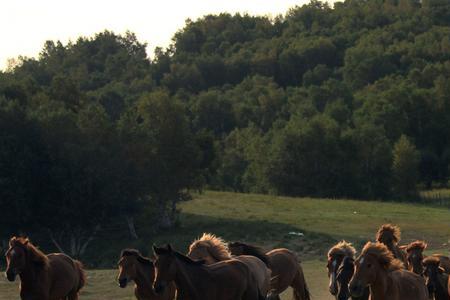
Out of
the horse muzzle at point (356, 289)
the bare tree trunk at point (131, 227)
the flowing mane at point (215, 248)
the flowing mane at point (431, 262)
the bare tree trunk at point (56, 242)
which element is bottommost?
the bare tree trunk at point (56, 242)

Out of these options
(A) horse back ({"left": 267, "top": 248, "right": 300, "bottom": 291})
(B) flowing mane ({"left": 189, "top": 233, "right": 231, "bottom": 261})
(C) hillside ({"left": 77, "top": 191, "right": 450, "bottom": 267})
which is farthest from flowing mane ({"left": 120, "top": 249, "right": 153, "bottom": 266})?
(C) hillside ({"left": 77, "top": 191, "right": 450, "bottom": 267})

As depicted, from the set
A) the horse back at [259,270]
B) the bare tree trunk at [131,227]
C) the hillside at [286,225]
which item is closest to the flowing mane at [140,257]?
the horse back at [259,270]

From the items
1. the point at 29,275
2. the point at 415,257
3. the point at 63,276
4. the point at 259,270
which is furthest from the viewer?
the point at 63,276

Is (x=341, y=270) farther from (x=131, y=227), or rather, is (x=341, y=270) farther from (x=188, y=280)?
(x=131, y=227)

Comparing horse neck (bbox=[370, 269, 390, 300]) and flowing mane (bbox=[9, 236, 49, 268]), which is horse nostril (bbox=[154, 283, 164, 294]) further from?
flowing mane (bbox=[9, 236, 49, 268])

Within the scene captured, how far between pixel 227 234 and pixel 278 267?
3260 cm

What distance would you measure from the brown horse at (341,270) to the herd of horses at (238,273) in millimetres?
16

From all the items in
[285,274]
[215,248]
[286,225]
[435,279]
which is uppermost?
[215,248]

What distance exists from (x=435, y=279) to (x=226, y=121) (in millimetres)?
109077

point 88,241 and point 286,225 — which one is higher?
point 286,225

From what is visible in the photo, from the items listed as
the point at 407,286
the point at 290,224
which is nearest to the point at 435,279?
the point at 407,286

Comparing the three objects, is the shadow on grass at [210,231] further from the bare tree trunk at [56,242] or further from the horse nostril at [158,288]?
the horse nostril at [158,288]

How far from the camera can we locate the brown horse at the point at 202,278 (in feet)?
60.1

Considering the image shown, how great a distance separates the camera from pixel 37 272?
2198cm
